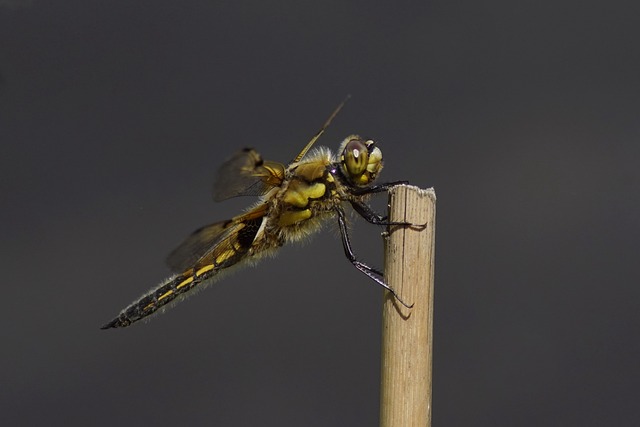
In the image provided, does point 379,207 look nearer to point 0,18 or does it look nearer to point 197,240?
point 197,240

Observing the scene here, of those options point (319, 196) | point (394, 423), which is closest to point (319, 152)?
point (319, 196)

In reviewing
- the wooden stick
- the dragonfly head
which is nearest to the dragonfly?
the dragonfly head

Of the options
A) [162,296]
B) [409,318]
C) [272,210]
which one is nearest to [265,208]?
[272,210]

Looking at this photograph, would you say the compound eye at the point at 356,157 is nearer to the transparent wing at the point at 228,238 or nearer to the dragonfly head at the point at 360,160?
the dragonfly head at the point at 360,160

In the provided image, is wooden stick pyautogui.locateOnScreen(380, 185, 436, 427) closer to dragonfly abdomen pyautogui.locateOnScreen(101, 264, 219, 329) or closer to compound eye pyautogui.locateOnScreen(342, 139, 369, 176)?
compound eye pyautogui.locateOnScreen(342, 139, 369, 176)

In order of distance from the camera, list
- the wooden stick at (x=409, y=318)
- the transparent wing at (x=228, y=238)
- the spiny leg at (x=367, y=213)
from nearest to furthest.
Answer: the wooden stick at (x=409, y=318)
the spiny leg at (x=367, y=213)
the transparent wing at (x=228, y=238)

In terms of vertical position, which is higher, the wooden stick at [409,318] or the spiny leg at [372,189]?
the spiny leg at [372,189]

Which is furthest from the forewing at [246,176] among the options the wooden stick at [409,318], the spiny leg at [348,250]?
the wooden stick at [409,318]
